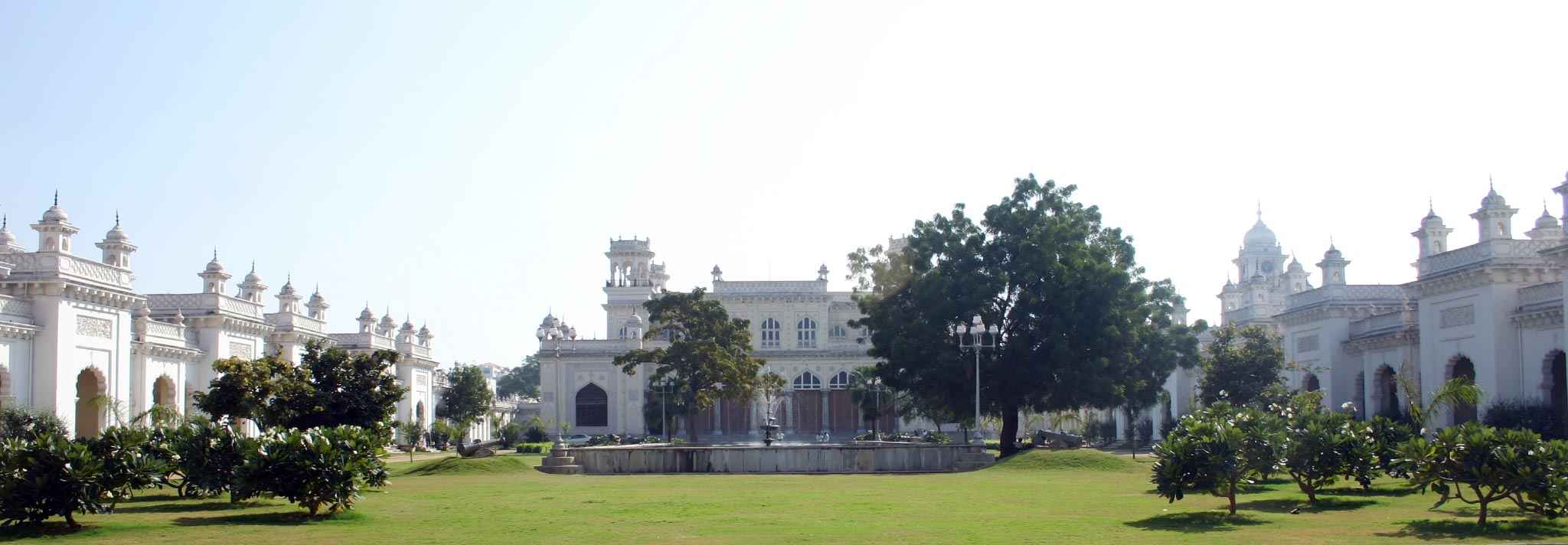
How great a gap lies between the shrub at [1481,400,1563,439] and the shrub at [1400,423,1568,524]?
54.4 feet

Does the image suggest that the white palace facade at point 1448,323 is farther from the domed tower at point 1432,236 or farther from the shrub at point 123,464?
the shrub at point 123,464

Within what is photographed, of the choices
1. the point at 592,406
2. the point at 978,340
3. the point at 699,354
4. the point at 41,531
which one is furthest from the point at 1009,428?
the point at 592,406

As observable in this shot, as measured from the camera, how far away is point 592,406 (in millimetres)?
71812

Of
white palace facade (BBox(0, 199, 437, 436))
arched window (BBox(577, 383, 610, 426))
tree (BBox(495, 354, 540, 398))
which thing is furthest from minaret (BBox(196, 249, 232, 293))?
tree (BBox(495, 354, 540, 398))

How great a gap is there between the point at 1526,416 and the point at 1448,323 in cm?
532

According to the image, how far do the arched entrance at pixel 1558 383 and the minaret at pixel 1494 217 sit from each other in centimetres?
349

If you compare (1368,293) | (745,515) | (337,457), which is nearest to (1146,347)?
(1368,293)

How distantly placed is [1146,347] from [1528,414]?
456 inches

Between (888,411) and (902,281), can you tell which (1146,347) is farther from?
(888,411)

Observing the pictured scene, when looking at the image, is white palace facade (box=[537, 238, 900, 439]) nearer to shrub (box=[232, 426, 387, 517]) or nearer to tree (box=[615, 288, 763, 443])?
tree (box=[615, 288, 763, 443])

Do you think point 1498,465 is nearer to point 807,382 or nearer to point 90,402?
point 90,402

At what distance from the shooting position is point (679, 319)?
52.2m

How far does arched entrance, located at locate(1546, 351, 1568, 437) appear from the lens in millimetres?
35406

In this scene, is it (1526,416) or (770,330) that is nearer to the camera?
(1526,416)
